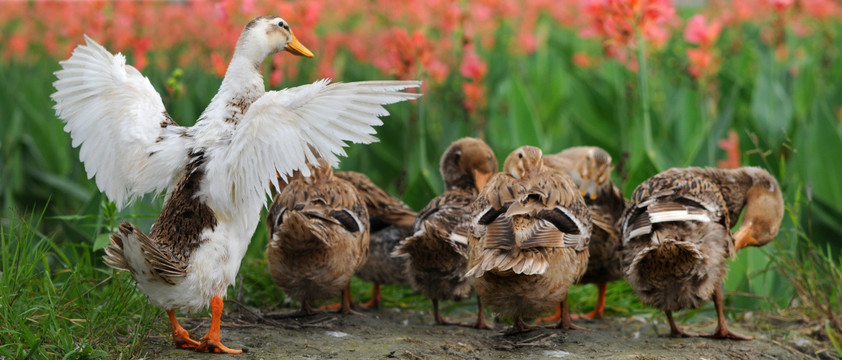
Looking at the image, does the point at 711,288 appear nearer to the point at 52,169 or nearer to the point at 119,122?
the point at 119,122

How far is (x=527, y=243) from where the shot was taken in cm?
387

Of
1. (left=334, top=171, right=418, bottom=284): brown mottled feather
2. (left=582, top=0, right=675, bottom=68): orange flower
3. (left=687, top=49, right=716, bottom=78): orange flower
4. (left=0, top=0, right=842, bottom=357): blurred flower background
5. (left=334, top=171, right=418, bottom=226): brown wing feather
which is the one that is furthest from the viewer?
(left=687, top=49, right=716, bottom=78): orange flower

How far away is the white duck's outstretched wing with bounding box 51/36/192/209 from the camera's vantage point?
153 inches

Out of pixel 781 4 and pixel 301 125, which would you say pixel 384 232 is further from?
pixel 781 4

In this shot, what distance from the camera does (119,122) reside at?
398cm

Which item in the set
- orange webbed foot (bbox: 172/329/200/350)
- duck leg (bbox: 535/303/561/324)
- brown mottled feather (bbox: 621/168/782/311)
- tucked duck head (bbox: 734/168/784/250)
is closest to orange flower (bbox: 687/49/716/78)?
tucked duck head (bbox: 734/168/784/250)

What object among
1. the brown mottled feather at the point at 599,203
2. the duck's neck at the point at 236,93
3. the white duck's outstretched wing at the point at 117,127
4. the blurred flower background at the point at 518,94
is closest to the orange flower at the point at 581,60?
the blurred flower background at the point at 518,94

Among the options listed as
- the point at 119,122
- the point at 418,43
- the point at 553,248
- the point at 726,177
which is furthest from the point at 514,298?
the point at 418,43

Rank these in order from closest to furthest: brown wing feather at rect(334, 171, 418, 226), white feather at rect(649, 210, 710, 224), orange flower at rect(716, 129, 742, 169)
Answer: white feather at rect(649, 210, 710, 224), brown wing feather at rect(334, 171, 418, 226), orange flower at rect(716, 129, 742, 169)

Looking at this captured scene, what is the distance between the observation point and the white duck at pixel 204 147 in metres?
3.50

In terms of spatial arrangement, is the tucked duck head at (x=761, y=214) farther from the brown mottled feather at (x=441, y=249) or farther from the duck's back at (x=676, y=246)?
the brown mottled feather at (x=441, y=249)

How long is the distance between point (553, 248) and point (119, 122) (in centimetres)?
191

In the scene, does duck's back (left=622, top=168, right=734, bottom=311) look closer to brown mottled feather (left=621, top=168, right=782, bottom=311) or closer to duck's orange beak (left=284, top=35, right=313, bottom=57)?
brown mottled feather (left=621, top=168, right=782, bottom=311)

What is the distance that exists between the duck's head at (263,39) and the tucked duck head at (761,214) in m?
2.23
